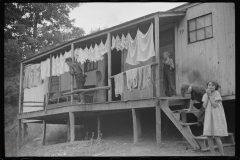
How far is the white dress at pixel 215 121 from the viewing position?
729 centimetres

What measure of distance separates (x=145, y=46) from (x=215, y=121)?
15.9 ft

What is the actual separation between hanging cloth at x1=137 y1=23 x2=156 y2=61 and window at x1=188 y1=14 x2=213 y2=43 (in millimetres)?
1508

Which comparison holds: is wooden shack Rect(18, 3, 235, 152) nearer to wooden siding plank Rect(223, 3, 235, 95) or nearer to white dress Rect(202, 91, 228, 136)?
wooden siding plank Rect(223, 3, 235, 95)

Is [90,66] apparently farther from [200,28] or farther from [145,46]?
[200,28]

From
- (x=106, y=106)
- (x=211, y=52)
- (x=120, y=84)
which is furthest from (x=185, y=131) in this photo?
(x=106, y=106)

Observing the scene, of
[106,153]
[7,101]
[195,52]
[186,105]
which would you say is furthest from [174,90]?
[7,101]

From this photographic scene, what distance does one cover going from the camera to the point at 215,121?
24.2 feet

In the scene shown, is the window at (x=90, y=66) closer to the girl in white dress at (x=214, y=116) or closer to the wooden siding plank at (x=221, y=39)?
the wooden siding plank at (x=221, y=39)

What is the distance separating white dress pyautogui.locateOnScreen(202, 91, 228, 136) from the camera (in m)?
7.29

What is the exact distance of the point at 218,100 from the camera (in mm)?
7418

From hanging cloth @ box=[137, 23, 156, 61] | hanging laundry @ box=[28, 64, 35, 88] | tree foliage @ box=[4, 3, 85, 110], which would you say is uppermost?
tree foliage @ box=[4, 3, 85, 110]

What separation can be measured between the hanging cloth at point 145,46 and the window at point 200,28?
4.95 ft

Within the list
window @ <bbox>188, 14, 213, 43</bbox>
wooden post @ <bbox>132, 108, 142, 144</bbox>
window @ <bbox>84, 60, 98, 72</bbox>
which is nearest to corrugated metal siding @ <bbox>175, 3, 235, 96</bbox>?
window @ <bbox>188, 14, 213, 43</bbox>
